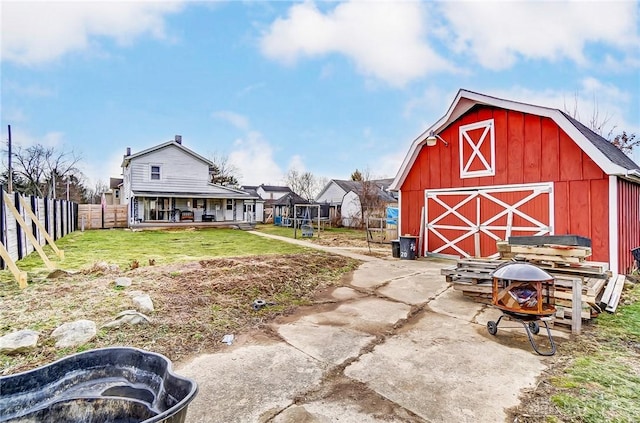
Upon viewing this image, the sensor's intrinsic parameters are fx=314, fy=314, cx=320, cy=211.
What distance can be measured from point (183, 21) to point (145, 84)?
7075 mm

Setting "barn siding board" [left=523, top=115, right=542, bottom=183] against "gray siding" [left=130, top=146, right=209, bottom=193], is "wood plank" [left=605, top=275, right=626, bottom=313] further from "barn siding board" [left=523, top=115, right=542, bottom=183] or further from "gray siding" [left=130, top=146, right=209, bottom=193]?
"gray siding" [left=130, top=146, right=209, bottom=193]

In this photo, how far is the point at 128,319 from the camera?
13.2 ft

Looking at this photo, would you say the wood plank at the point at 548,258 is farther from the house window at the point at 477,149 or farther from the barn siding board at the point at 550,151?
the house window at the point at 477,149

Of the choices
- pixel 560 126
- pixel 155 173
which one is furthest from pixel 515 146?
pixel 155 173

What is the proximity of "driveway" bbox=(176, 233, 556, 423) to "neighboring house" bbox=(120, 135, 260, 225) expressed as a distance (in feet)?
66.9

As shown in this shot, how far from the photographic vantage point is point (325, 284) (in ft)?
22.8

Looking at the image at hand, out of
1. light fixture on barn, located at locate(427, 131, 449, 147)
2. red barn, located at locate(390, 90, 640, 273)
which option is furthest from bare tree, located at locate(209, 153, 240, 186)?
light fixture on barn, located at locate(427, 131, 449, 147)

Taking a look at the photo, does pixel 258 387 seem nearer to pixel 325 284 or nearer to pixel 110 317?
pixel 110 317

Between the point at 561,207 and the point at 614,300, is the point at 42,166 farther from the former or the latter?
the point at 614,300

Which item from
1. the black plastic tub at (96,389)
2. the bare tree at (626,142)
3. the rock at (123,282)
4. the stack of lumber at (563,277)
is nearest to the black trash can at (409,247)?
the stack of lumber at (563,277)

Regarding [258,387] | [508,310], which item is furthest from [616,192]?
[258,387]

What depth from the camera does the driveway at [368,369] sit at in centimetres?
247

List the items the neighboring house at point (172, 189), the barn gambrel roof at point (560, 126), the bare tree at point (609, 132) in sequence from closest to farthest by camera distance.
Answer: the barn gambrel roof at point (560, 126), the bare tree at point (609, 132), the neighboring house at point (172, 189)

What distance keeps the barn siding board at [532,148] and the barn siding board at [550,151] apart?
9cm
